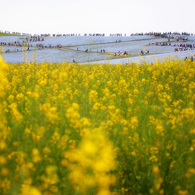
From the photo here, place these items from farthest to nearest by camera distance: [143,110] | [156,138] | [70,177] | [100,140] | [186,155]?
[143,110], [156,138], [186,155], [100,140], [70,177]

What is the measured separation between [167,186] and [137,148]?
1.87 ft

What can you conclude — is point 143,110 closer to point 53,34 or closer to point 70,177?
point 70,177

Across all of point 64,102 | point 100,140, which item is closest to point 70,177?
point 100,140

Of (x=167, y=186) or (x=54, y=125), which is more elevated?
(x=54, y=125)

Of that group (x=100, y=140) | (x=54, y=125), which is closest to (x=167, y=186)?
(x=100, y=140)

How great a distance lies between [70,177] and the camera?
68.7 inches

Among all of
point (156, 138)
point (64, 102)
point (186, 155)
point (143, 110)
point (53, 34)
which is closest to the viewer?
point (186, 155)

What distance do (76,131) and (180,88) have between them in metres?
4.05

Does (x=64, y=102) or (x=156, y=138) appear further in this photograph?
(x=64, y=102)

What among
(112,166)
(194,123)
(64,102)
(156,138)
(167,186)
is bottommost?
(167,186)

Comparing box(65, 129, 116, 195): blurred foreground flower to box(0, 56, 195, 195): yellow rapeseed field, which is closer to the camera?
box(65, 129, 116, 195): blurred foreground flower

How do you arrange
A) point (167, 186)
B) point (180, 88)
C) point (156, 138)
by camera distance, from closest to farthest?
1. point (167, 186)
2. point (156, 138)
3. point (180, 88)

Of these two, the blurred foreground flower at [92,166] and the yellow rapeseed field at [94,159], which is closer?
the blurred foreground flower at [92,166]

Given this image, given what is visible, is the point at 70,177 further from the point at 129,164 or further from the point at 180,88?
the point at 180,88
